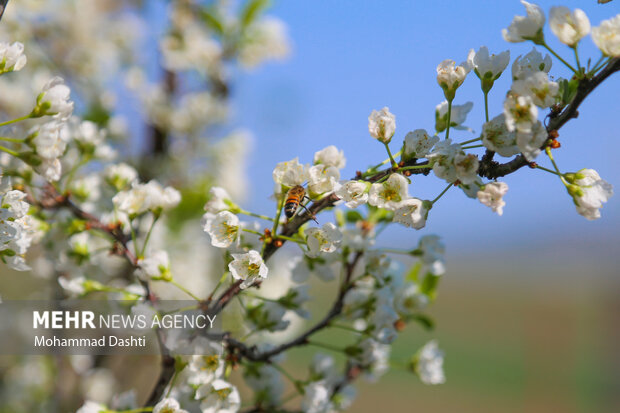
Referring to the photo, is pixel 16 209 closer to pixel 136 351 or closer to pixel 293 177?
pixel 293 177

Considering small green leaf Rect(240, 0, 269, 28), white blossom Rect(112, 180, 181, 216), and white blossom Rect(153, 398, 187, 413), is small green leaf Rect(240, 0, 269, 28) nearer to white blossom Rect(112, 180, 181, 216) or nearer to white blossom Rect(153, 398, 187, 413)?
white blossom Rect(112, 180, 181, 216)

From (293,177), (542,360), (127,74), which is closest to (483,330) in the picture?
(542,360)

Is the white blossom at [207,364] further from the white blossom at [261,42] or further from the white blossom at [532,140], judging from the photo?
the white blossom at [261,42]

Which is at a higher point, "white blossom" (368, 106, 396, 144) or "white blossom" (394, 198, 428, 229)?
"white blossom" (368, 106, 396, 144)

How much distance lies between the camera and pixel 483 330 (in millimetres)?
28188

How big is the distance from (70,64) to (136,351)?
2.82 meters

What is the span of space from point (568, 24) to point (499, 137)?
0.22 meters

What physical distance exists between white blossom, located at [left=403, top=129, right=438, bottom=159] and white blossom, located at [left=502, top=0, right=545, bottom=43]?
234 mm

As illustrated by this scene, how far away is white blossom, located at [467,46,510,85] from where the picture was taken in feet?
2.95

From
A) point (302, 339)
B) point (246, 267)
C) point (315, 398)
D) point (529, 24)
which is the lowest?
point (315, 398)

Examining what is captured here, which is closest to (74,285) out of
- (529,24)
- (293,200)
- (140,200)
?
(140,200)

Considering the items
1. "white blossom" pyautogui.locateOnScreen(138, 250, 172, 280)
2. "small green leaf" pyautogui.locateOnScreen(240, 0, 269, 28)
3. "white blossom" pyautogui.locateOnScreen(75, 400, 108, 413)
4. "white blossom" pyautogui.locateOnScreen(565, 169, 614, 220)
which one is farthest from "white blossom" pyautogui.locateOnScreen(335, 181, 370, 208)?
"small green leaf" pyautogui.locateOnScreen(240, 0, 269, 28)

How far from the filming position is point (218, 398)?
113cm

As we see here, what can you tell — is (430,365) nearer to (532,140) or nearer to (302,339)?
(302,339)
